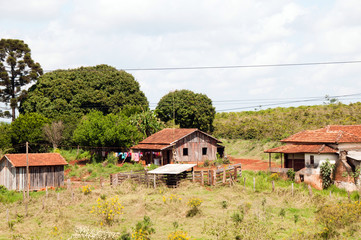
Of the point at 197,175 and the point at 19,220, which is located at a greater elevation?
the point at 197,175

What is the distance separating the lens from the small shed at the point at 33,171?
3272cm

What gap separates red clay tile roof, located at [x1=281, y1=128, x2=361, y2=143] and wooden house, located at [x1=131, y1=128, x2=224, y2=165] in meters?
11.8

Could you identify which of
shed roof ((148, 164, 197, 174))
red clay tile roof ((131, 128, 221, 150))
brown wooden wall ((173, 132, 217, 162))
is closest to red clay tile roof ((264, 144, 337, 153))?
shed roof ((148, 164, 197, 174))

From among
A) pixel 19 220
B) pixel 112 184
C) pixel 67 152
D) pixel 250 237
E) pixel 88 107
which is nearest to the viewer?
pixel 250 237

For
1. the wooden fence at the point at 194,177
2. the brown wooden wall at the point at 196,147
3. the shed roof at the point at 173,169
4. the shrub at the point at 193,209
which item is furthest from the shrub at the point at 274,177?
the brown wooden wall at the point at 196,147

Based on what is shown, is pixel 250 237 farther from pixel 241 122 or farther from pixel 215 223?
pixel 241 122

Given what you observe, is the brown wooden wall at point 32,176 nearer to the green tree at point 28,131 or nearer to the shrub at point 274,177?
the green tree at point 28,131

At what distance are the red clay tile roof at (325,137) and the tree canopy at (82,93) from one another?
29344 millimetres

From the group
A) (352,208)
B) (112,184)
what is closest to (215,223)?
(352,208)

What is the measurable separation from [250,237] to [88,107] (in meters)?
49.6

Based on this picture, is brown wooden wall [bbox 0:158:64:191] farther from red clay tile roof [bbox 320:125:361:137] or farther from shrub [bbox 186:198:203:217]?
red clay tile roof [bbox 320:125:361:137]

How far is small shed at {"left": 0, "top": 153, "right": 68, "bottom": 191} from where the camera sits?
107 ft

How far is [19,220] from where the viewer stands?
22.0 metres

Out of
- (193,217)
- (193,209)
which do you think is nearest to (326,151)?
(193,209)
